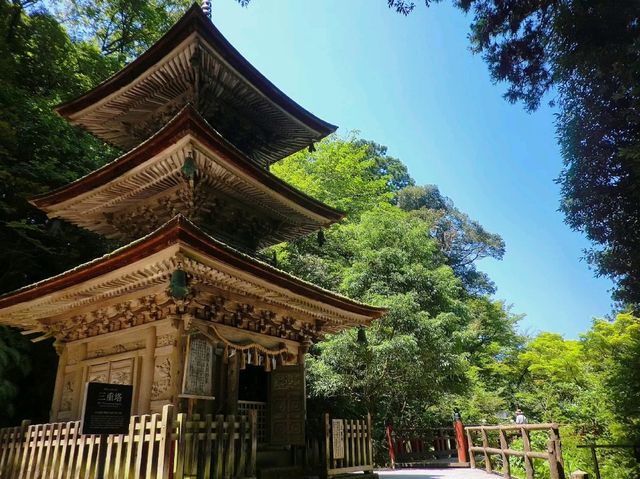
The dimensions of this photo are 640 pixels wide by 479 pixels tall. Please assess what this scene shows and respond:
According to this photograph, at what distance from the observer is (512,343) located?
101 feet

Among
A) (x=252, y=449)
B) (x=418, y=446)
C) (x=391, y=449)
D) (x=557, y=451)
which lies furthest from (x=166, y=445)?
(x=418, y=446)

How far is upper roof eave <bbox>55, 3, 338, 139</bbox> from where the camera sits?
898 cm

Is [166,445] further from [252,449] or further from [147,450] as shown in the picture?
[252,449]

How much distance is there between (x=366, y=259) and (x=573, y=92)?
950cm

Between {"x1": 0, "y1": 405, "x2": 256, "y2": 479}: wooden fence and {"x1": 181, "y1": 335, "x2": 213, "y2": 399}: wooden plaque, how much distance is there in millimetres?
912

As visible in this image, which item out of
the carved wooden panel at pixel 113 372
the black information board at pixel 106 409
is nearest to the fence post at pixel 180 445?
the black information board at pixel 106 409

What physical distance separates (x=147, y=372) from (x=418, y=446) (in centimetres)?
1218

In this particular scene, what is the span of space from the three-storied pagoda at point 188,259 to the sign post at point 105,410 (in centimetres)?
140

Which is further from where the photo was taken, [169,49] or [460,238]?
[460,238]

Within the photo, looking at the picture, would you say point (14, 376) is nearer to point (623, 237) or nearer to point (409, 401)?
point (409, 401)

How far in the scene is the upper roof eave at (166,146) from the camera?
771 centimetres

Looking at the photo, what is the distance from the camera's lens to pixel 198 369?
739 cm

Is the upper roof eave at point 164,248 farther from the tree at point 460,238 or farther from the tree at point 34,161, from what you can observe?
the tree at point 460,238

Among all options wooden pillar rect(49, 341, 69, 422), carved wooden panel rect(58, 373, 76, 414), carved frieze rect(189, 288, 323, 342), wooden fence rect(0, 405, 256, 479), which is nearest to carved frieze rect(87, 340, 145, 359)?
carved wooden panel rect(58, 373, 76, 414)
